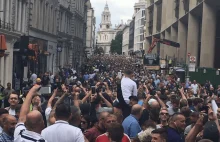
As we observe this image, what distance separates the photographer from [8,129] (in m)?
6.94

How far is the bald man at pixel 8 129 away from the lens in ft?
22.3

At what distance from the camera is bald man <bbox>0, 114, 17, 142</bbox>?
6785 millimetres

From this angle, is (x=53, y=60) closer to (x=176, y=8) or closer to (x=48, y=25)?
(x=48, y=25)

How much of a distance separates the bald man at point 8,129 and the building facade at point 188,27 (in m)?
37.9

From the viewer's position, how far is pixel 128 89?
12383 millimetres

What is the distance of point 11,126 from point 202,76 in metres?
36.6

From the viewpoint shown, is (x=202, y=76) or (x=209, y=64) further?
(x=209, y=64)

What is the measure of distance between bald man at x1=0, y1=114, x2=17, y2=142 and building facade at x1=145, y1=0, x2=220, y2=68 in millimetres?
37894

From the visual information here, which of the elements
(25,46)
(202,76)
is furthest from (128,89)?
(202,76)

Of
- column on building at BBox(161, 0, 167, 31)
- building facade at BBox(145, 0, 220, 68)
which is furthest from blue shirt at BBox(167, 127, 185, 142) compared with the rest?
column on building at BBox(161, 0, 167, 31)

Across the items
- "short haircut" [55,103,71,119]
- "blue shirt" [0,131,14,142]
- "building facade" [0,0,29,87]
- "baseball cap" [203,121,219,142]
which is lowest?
"blue shirt" [0,131,14,142]

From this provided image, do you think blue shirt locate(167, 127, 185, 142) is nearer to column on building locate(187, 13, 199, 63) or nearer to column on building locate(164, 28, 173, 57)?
column on building locate(187, 13, 199, 63)

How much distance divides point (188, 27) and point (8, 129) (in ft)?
155

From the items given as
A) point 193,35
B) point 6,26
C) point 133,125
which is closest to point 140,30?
point 193,35
